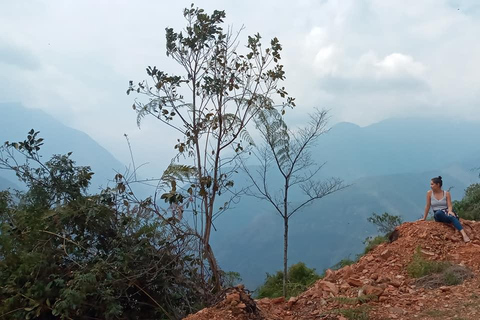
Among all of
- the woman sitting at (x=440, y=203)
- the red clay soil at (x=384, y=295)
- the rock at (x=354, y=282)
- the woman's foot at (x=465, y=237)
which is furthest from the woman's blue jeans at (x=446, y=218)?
the rock at (x=354, y=282)

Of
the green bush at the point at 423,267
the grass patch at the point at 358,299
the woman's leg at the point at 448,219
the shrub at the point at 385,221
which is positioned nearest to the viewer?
the grass patch at the point at 358,299

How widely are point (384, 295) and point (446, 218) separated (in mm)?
3137

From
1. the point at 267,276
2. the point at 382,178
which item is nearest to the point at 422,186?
the point at 382,178

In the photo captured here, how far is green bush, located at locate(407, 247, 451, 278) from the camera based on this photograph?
6.30 m

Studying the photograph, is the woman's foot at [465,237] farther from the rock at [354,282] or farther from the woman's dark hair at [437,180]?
the rock at [354,282]

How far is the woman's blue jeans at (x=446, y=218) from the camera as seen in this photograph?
764 cm

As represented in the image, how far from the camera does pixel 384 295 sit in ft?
17.6

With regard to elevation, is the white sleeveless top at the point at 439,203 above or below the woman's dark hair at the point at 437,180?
below

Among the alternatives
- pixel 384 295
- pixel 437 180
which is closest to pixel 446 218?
pixel 437 180

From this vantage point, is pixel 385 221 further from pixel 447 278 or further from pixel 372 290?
pixel 372 290

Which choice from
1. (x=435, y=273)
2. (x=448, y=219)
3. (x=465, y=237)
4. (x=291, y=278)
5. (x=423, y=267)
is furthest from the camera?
(x=291, y=278)

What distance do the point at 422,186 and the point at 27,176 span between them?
6407 inches

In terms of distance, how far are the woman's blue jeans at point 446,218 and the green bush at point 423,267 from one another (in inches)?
54.2

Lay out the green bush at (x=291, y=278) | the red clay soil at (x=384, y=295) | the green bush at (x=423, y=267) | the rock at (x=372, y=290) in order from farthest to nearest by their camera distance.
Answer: the green bush at (x=291, y=278)
the green bush at (x=423, y=267)
the rock at (x=372, y=290)
the red clay soil at (x=384, y=295)
